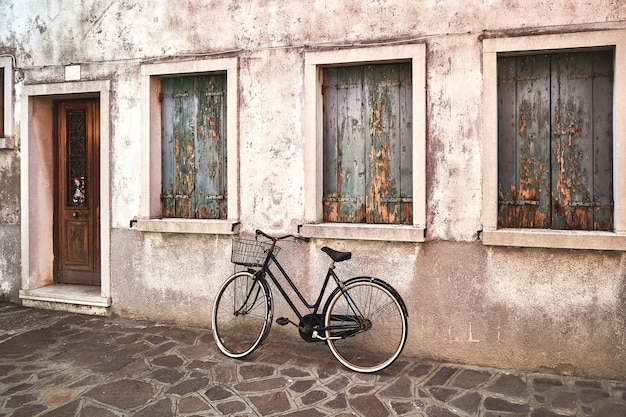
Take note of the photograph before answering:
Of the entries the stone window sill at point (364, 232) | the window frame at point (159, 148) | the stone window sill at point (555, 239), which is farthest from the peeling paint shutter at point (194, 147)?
the stone window sill at point (555, 239)

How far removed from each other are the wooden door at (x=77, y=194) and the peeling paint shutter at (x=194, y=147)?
5.02 feet

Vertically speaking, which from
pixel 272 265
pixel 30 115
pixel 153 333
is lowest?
pixel 153 333

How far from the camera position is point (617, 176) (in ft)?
15.9

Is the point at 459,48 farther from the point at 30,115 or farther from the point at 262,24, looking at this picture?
the point at 30,115

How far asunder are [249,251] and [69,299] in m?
2.98

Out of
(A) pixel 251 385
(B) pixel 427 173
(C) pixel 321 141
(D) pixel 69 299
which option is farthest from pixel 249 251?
(D) pixel 69 299

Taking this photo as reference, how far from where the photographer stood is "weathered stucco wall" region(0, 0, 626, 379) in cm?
498

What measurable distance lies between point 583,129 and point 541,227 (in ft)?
3.67

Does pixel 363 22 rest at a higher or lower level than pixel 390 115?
higher

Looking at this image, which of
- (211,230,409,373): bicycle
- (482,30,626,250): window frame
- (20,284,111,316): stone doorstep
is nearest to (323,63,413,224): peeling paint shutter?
(211,230,409,373): bicycle

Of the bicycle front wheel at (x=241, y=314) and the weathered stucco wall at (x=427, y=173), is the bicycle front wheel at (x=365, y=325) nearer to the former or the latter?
the weathered stucco wall at (x=427, y=173)

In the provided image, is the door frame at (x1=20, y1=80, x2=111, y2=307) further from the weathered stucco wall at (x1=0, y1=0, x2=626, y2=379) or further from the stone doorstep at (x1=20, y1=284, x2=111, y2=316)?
the weathered stucco wall at (x1=0, y1=0, x2=626, y2=379)

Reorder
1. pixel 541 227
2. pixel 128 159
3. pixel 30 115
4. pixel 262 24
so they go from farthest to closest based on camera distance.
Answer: pixel 30 115 → pixel 128 159 → pixel 262 24 → pixel 541 227

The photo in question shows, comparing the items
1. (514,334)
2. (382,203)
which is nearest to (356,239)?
(382,203)
